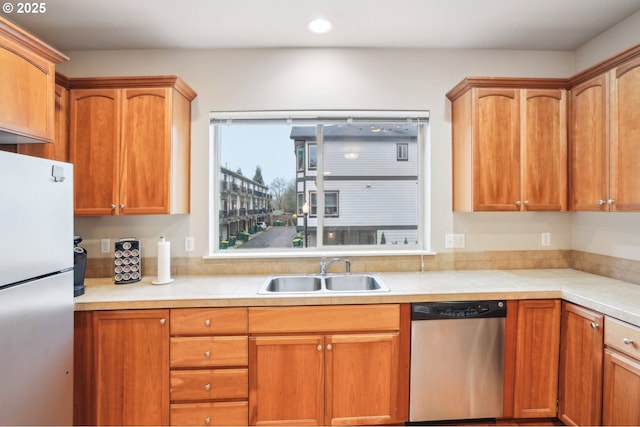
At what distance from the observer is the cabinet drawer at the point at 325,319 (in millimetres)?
1788

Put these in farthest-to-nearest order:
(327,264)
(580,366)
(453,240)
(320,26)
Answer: (453,240) → (327,264) → (320,26) → (580,366)

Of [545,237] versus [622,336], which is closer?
[622,336]

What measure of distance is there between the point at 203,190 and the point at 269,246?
2.27 ft

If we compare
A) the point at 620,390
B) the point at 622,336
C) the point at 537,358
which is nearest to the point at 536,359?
the point at 537,358

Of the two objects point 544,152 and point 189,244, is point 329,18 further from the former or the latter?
point 189,244

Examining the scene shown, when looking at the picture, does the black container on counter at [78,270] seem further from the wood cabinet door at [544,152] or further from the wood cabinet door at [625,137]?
the wood cabinet door at [625,137]

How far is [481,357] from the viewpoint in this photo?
1.85 m

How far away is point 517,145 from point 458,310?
4.04 feet

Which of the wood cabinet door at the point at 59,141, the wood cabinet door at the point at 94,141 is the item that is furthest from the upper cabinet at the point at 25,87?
the wood cabinet door at the point at 94,141

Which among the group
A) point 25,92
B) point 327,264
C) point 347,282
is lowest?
point 347,282

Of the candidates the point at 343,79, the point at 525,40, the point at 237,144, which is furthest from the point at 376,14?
the point at 237,144

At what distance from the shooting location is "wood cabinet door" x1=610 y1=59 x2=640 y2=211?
1.73 m

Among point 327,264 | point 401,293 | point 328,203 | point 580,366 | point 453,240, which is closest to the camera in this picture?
point 580,366

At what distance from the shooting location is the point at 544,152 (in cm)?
216
